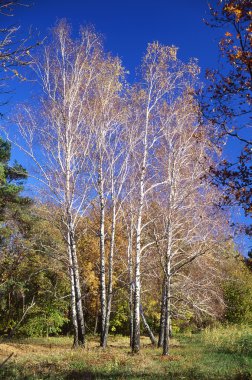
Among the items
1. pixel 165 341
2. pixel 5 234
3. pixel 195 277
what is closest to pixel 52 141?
pixel 5 234

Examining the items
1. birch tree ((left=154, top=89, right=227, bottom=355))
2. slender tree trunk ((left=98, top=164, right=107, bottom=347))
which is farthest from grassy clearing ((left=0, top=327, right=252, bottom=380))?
birch tree ((left=154, top=89, right=227, bottom=355))

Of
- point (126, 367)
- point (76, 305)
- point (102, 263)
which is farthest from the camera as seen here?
point (102, 263)

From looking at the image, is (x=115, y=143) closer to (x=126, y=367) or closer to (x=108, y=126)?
(x=108, y=126)

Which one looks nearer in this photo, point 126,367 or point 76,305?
point 126,367

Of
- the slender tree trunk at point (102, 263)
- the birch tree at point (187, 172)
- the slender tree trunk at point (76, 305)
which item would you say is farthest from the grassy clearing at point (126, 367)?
the birch tree at point (187, 172)

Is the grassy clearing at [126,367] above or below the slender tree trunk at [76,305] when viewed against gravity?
below

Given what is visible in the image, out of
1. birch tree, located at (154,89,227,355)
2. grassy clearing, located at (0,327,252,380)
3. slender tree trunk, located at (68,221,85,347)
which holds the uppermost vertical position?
birch tree, located at (154,89,227,355)

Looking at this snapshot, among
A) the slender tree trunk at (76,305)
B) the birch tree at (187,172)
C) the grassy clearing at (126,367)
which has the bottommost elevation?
the grassy clearing at (126,367)

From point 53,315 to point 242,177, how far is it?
66.9 feet

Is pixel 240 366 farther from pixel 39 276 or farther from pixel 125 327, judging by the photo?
pixel 125 327

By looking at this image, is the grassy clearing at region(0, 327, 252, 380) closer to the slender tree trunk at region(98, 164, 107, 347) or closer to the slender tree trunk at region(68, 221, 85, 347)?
the slender tree trunk at region(68, 221, 85, 347)

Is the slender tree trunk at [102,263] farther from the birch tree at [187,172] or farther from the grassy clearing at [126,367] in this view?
the grassy clearing at [126,367]

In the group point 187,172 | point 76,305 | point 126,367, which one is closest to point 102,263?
point 76,305

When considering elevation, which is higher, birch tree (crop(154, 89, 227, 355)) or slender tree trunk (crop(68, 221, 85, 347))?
birch tree (crop(154, 89, 227, 355))
